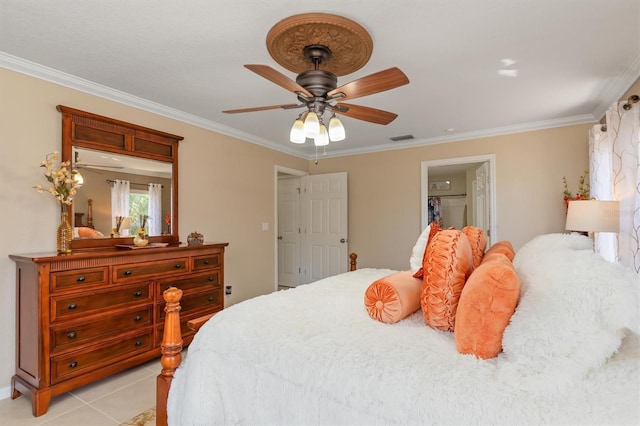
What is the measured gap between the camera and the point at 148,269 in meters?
2.79

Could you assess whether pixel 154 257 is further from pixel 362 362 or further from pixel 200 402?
pixel 362 362

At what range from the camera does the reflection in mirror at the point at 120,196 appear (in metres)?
2.77

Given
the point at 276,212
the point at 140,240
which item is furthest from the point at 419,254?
the point at 276,212

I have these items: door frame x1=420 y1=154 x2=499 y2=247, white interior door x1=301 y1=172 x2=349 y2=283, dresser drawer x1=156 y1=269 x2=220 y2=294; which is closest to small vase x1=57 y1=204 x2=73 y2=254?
dresser drawer x1=156 y1=269 x2=220 y2=294

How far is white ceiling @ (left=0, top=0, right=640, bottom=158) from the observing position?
6.01 ft

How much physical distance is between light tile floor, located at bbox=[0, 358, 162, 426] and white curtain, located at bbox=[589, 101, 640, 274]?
11.9ft

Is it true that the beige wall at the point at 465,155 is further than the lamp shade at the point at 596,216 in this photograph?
Yes

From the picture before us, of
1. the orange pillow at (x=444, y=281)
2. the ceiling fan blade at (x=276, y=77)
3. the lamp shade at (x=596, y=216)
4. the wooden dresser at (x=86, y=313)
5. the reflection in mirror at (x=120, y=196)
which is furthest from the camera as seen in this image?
the reflection in mirror at (x=120, y=196)

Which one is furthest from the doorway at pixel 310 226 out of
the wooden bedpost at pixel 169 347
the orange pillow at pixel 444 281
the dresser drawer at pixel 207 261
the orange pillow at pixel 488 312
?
the orange pillow at pixel 488 312

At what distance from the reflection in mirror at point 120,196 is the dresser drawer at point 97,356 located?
0.92m

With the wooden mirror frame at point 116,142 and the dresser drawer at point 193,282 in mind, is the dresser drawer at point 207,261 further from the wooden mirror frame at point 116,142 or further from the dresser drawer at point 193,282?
the wooden mirror frame at point 116,142

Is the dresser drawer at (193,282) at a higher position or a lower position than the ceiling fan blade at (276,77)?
lower

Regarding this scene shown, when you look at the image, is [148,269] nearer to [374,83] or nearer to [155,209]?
[155,209]

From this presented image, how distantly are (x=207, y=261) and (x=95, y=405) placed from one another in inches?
54.4
